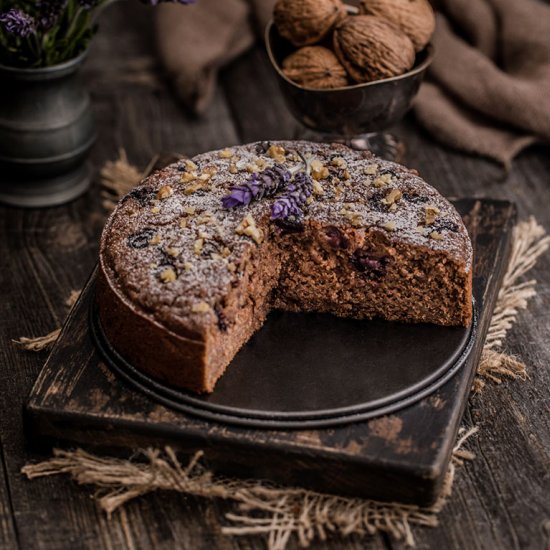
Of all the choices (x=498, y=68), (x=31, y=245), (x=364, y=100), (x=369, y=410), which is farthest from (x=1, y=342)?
(x=498, y=68)

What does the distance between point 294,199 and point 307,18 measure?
3.83 ft

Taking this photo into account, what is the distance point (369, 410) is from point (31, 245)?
1849 mm

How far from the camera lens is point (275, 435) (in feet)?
9.41

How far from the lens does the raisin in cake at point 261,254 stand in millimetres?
2994

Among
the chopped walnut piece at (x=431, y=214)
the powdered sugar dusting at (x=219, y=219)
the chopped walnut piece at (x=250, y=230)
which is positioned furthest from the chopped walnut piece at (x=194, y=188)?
the chopped walnut piece at (x=431, y=214)

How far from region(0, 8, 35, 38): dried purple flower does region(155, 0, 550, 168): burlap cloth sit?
144cm

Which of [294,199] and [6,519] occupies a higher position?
[294,199]

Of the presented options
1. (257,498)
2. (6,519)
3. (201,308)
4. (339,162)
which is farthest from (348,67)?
(6,519)

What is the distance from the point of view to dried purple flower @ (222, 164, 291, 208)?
128 inches

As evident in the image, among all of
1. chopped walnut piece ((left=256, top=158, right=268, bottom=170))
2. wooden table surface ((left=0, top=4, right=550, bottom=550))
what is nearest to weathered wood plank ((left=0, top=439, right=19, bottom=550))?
wooden table surface ((left=0, top=4, right=550, bottom=550))

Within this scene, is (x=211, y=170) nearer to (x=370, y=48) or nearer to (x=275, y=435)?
(x=370, y=48)

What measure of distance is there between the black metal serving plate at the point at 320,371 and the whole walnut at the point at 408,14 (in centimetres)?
147

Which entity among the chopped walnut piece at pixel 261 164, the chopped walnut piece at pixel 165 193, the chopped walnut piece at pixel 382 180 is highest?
the chopped walnut piece at pixel 382 180

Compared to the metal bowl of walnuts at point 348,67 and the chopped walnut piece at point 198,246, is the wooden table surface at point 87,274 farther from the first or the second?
the chopped walnut piece at point 198,246
